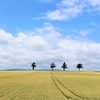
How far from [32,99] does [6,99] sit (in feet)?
6.51

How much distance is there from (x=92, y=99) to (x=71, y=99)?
1.92 meters

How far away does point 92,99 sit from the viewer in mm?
19547

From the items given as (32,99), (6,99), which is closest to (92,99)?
(32,99)

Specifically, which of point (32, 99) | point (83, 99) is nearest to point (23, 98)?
point (32, 99)

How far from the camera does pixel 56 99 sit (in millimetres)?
18531

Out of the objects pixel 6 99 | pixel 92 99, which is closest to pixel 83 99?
pixel 92 99

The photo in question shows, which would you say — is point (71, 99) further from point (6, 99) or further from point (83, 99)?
point (6, 99)

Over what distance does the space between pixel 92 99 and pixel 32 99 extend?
490 centimetres

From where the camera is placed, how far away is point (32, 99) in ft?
60.9

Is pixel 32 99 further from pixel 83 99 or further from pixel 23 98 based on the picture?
pixel 83 99

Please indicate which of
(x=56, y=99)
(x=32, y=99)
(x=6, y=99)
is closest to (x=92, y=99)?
(x=56, y=99)

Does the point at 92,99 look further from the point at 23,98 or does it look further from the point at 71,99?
the point at 23,98

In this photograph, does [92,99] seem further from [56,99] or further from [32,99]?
[32,99]

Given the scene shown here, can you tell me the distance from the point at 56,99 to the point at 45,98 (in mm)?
1044
